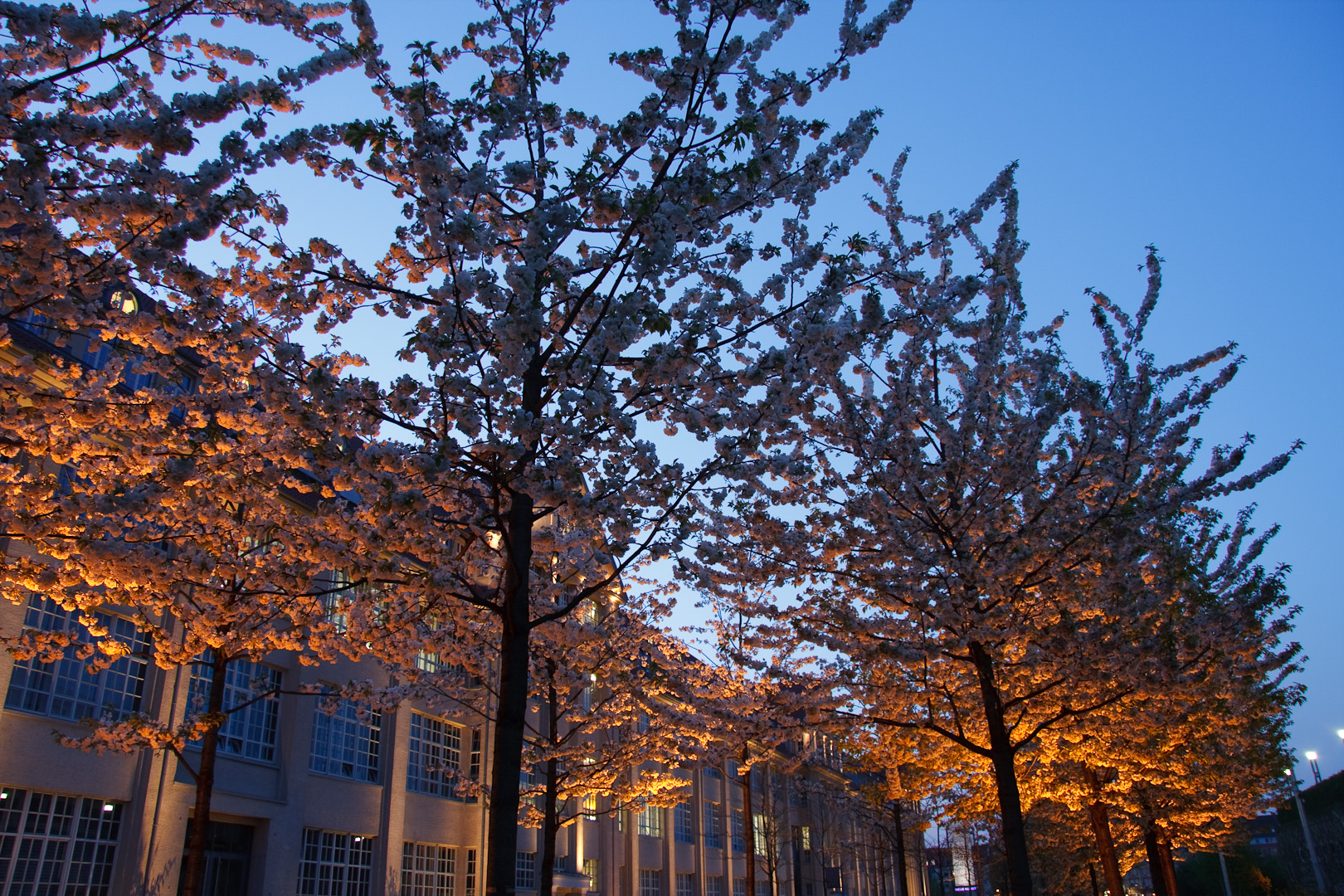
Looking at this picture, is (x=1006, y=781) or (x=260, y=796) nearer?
(x=1006, y=781)

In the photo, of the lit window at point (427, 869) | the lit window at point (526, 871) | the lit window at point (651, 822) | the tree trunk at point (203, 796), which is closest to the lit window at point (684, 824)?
the lit window at point (651, 822)

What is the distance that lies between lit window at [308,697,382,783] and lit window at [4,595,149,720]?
14.0ft

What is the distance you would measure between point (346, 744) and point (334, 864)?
2.54m

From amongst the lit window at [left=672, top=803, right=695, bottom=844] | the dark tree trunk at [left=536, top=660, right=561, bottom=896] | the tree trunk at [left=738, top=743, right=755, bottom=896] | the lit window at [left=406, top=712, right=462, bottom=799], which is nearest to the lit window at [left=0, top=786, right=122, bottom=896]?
the dark tree trunk at [left=536, top=660, right=561, bottom=896]

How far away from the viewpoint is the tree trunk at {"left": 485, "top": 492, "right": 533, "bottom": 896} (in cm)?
707

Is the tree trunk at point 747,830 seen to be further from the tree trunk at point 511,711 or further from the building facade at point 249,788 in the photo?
the tree trunk at point 511,711

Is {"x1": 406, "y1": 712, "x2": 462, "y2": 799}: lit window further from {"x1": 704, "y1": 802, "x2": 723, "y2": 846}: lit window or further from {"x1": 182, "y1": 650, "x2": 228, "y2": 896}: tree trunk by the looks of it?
{"x1": 704, "y1": 802, "x2": 723, "y2": 846}: lit window

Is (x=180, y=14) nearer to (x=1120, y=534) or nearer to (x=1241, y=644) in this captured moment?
(x=1120, y=534)

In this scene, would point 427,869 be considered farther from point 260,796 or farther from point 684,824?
point 684,824

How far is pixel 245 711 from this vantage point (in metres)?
16.6

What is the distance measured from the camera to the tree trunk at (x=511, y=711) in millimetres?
7070

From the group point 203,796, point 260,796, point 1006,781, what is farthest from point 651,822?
point 203,796

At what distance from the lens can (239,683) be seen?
16.6 meters

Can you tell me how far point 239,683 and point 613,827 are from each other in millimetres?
17206
